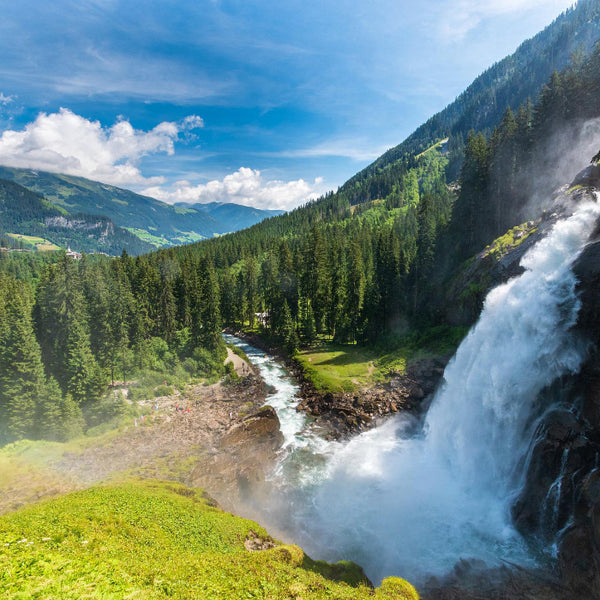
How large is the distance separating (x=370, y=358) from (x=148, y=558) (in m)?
45.5

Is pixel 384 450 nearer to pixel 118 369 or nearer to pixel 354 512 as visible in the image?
pixel 354 512

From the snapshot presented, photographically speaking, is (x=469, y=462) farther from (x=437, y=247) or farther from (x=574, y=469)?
A: (x=437, y=247)

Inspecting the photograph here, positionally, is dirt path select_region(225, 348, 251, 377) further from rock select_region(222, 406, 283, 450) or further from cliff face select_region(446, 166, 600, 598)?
cliff face select_region(446, 166, 600, 598)

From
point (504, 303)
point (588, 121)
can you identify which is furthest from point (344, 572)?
point (588, 121)

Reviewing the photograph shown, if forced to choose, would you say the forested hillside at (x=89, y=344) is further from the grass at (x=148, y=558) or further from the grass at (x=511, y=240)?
the grass at (x=511, y=240)

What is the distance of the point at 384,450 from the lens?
33.0 meters

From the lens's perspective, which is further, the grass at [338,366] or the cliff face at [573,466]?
the grass at [338,366]

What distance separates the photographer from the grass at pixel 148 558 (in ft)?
31.9

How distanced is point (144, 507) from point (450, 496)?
2268 centimetres

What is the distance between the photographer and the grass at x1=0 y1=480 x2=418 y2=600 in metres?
9.72

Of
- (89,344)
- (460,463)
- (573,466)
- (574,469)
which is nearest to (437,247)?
(460,463)

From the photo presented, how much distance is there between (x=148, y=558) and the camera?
42.3 feet

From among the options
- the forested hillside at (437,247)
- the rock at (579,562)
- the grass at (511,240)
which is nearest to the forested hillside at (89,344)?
the forested hillside at (437,247)

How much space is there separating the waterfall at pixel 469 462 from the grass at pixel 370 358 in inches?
514
